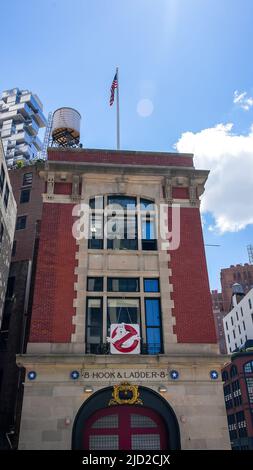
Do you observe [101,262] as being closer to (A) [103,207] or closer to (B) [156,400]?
(A) [103,207]

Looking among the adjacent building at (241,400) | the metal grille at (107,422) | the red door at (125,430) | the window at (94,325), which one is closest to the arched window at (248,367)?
the adjacent building at (241,400)

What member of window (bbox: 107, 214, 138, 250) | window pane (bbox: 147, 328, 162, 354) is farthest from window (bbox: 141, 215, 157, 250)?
window pane (bbox: 147, 328, 162, 354)

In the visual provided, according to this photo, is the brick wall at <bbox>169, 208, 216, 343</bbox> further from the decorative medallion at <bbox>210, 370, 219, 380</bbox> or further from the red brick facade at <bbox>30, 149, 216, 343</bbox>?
the decorative medallion at <bbox>210, 370, 219, 380</bbox>

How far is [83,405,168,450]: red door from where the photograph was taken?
57.5 ft

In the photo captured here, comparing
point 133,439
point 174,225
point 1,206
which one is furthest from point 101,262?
point 1,206

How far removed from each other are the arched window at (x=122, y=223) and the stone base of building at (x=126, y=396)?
20.4 ft

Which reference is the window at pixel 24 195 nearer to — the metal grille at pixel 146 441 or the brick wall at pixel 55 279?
the brick wall at pixel 55 279

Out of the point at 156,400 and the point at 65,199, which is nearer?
the point at 156,400

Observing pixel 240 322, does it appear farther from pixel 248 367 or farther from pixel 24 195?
Result: pixel 24 195

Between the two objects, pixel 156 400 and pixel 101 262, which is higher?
pixel 101 262

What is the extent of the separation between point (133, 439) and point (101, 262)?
8.39 m

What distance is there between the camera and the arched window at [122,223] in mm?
22031
